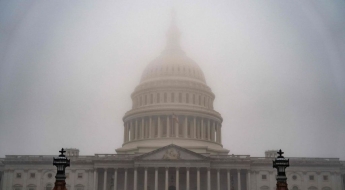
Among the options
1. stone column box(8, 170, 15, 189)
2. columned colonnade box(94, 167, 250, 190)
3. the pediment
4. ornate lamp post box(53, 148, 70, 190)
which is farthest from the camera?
stone column box(8, 170, 15, 189)

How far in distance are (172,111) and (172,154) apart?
18830 mm

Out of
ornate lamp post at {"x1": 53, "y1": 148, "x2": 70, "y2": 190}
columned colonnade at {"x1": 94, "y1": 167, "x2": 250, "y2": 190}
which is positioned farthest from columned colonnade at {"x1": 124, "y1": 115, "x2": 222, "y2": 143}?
ornate lamp post at {"x1": 53, "y1": 148, "x2": 70, "y2": 190}

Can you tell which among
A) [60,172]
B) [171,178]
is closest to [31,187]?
[171,178]

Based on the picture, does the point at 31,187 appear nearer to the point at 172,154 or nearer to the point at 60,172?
the point at 172,154

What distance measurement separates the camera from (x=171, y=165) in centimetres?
10325

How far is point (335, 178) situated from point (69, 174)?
62.1m

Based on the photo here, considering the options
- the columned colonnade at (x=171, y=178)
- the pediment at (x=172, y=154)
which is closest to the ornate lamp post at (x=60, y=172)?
the columned colonnade at (x=171, y=178)

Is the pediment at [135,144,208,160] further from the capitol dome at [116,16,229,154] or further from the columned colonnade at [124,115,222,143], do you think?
the columned colonnade at [124,115,222,143]

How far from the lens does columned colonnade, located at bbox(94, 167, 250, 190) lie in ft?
340

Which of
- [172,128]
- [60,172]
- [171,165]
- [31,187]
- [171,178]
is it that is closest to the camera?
[60,172]

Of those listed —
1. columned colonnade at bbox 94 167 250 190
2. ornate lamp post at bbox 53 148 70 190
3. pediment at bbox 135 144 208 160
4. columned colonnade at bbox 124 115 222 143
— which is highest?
columned colonnade at bbox 124 115 222 143

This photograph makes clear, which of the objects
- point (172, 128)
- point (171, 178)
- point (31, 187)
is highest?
point (172, 128)

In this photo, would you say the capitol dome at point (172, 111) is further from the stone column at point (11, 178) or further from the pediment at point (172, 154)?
the stone column at point (11, 178)

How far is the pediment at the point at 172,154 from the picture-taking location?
339ft
